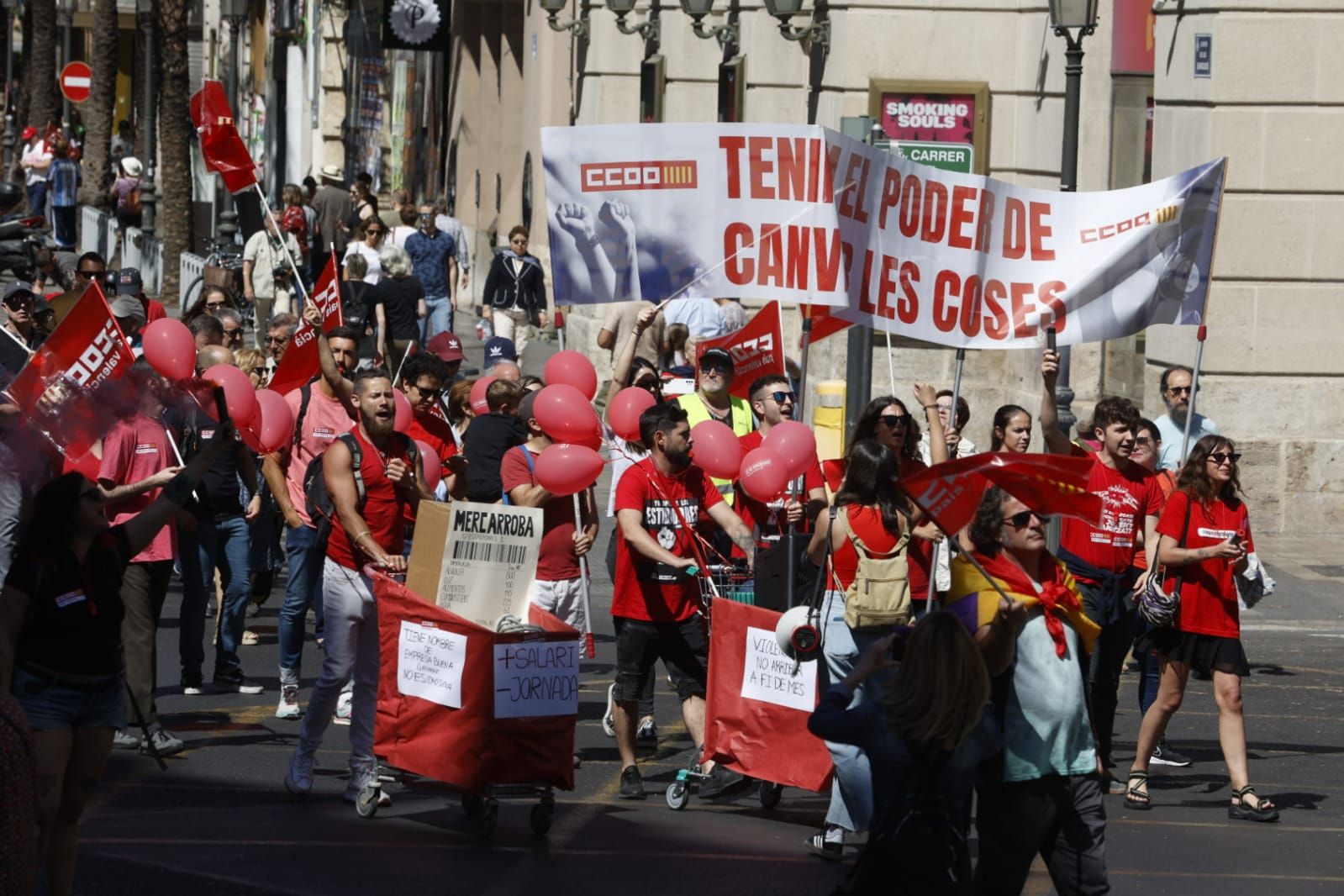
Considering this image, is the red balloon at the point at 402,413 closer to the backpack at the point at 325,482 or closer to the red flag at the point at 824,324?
the backpack at the point at 325,482

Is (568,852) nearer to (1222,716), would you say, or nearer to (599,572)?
(1222,716)

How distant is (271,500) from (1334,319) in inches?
346

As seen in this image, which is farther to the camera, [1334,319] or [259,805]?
[1334,319]

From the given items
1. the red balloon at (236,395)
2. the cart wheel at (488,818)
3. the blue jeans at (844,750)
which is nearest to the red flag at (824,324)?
the blue jeans at (844,750)

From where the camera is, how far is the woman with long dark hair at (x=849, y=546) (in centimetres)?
839

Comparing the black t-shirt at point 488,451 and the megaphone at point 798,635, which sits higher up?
the black t-shirt at point 488,451

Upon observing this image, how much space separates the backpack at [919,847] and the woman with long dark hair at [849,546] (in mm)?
2324

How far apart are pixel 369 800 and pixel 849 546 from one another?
2.19 m

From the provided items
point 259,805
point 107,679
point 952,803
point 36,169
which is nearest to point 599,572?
point 259,805

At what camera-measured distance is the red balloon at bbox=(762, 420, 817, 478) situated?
970 cm

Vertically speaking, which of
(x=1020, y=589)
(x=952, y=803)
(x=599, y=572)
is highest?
(x=1020, y=589)

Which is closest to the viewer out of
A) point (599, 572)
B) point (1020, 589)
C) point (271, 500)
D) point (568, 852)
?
point (1020, 589)

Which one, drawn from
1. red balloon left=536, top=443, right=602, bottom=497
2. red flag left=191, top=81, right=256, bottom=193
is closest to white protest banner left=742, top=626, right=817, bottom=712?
red balloon left=536, top=443, right=602, bottom=497

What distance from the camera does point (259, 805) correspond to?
9055 mm
